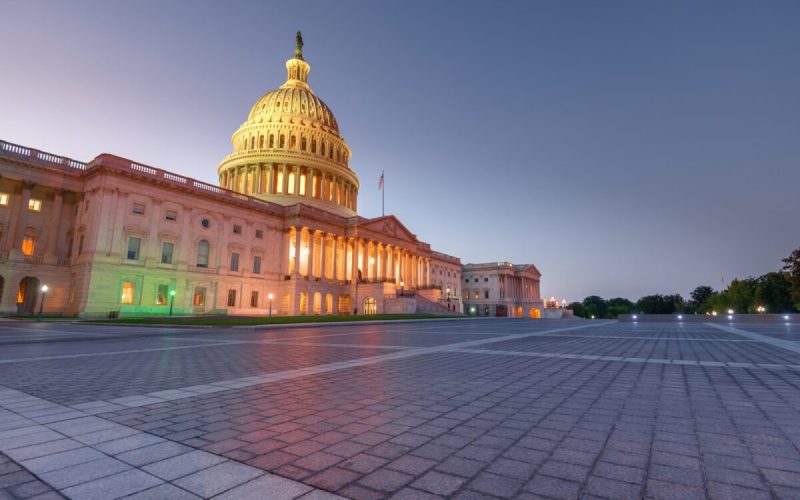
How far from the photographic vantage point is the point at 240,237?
5644 cm

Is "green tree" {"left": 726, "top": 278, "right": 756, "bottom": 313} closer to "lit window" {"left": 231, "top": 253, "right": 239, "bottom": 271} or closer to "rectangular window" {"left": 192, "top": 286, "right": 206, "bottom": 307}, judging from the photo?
"lit window" {"left": 231, "top": 253, "right": 239, "bottom": 271}

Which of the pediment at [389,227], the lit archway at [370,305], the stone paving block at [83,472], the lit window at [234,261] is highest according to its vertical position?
the pediment at [389,227]

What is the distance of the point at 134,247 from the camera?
4531cm

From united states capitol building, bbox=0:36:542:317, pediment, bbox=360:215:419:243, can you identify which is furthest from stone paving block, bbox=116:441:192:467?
pediment, bbox=360:215:419:243

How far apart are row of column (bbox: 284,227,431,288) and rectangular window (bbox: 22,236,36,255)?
28.4 metres

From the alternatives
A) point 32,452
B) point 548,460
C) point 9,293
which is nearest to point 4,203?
point 9,293

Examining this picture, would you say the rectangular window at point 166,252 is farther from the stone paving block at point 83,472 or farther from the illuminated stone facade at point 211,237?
the stone paving block at point 83,472

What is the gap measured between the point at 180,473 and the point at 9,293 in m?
50.4

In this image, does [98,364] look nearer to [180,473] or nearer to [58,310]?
[180,473]

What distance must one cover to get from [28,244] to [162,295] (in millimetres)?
13718

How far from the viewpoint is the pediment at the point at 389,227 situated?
71.1 meters

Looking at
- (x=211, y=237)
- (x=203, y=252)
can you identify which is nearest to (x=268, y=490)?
(x=203, y=252)

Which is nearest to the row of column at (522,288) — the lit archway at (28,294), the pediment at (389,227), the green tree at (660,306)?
the pediment at (389,227)

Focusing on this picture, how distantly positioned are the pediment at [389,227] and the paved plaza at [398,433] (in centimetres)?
6224
